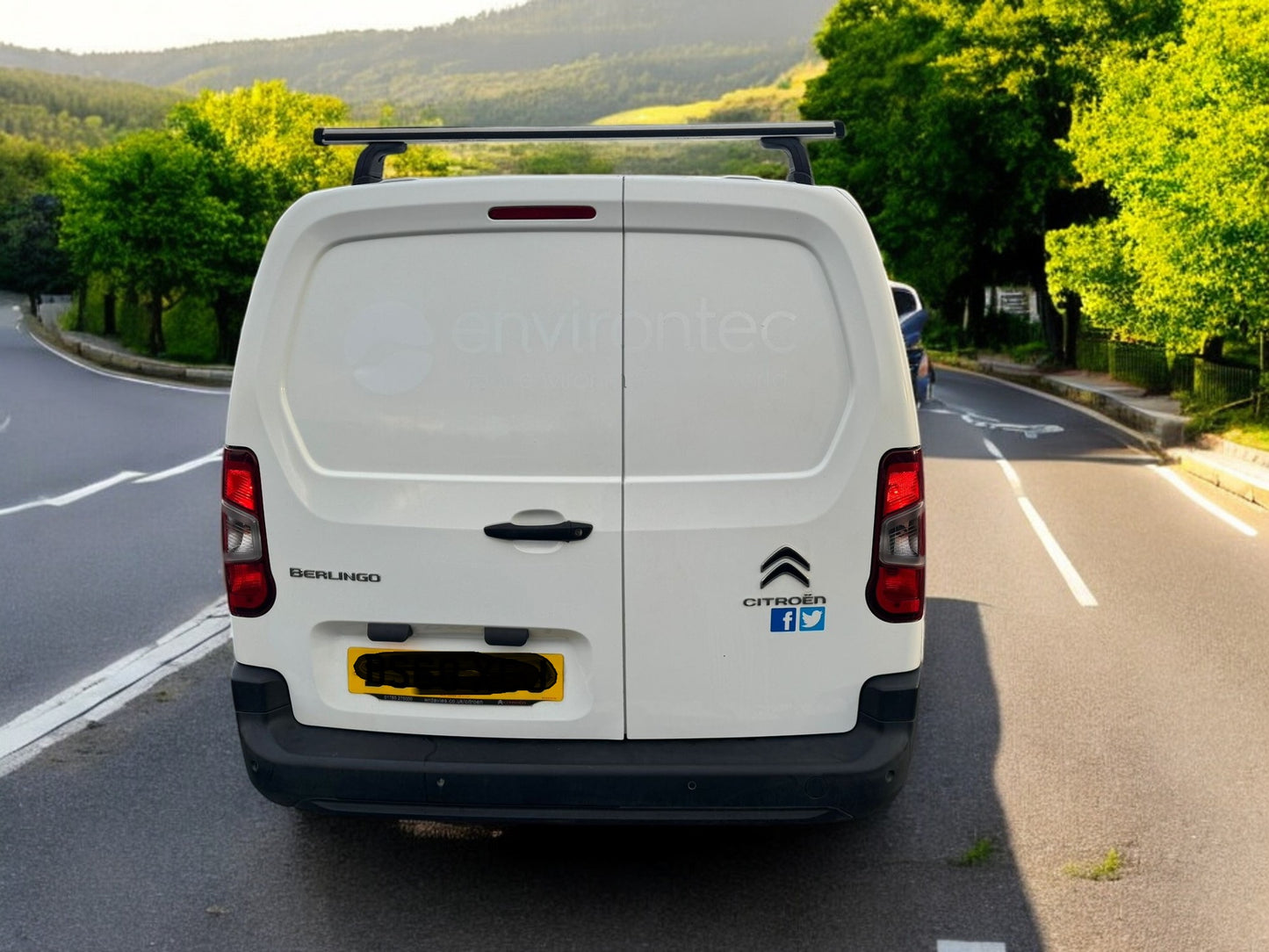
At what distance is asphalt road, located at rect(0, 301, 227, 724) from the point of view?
754cm

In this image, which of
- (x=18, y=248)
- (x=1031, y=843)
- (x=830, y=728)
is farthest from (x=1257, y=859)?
(x=18, y=248)

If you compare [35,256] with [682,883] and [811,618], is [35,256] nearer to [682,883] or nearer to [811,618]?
[682,883]

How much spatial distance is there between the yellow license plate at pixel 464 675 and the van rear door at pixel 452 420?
0.02 metres

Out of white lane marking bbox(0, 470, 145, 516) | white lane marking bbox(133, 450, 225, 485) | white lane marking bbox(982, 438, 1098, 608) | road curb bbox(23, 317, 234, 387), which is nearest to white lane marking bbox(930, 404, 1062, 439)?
white lane marking bbox(982, 438, 1098, 608)

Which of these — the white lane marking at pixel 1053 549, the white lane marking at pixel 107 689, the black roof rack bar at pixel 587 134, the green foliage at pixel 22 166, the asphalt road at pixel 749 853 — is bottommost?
the white lane marking at pixel 1053 549

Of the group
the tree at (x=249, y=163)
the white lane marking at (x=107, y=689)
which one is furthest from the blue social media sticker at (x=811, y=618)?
the tree at (x=249, y=163)

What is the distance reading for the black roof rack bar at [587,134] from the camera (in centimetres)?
453

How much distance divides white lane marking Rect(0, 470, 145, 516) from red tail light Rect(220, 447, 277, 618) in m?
9.74

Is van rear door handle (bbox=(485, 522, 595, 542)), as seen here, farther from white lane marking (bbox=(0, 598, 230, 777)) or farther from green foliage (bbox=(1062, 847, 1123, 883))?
white lane marking (bbox=(0, 598, 230, 777))

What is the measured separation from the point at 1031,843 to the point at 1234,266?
16317 millimetres

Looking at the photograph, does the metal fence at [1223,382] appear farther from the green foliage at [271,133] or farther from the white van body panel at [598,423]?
the green foliage at [271,133]

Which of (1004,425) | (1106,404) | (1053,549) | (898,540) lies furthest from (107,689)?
(1106,404)

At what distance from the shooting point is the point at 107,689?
21.7 feet

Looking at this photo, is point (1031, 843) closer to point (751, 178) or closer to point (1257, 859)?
point (1257, 859)
